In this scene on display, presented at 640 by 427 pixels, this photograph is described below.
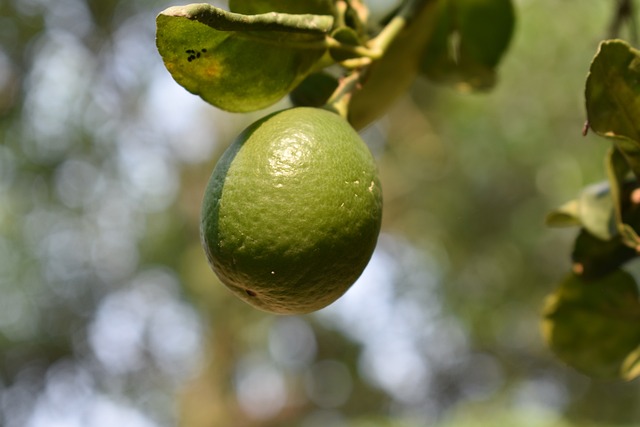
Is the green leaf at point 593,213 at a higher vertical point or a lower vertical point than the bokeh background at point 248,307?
higher

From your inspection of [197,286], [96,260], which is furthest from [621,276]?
[96,260]

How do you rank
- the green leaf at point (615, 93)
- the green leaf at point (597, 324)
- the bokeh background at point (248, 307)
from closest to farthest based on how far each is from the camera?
the green leaf at point (615, 93)
the green leaf at point (597, 324)
the bokeh background at point (248, 307)

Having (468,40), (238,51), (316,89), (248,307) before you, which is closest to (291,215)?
(238,51)

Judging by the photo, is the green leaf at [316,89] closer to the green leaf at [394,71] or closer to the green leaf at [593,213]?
the green leaf at [394,71]

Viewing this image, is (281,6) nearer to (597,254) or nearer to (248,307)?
(597,254)

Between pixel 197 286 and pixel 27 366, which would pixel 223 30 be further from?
pixel 27 366

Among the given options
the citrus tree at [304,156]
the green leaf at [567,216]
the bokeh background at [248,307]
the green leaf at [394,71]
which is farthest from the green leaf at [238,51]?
the bokeh background at [248,307]
